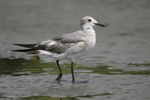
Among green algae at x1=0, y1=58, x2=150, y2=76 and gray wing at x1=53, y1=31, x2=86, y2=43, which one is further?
green algae at x1=0, y1=58, x2=150, y2=76

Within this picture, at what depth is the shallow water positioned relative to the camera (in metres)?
7.35

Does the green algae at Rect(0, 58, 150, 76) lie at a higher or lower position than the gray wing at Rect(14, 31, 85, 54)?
lower

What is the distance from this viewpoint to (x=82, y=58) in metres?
11.0

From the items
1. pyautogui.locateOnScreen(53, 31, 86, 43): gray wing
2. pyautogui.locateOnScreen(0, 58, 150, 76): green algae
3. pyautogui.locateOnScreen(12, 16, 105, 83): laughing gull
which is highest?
pyautogui.locateOnScreen(53, 31, 86, 43): gray wing

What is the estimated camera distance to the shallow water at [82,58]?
7.35m

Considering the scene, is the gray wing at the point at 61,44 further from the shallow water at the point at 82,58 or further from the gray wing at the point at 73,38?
the shallow water at the point at 82,58

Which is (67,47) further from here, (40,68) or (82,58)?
(82,58)

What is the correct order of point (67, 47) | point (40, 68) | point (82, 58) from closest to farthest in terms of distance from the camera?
1. point (67, 47)
2. point (40, 68)
3. point (82, 58)

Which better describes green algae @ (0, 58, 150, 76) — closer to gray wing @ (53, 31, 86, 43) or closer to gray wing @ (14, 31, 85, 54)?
gray wing @ (14, 31, 85, 54)

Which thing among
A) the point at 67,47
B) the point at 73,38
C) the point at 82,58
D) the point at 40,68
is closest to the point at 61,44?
the point at 67,47

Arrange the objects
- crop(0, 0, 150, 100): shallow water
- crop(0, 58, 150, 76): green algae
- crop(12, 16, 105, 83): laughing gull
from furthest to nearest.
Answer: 1. crop(0, 58, 150, 76): green algae
2. crop(12, 16, 105, 83): laughing gull
3. crop(0, 0, 150, 100): shallow water

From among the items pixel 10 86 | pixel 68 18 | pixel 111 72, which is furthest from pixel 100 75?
pixel 68 18

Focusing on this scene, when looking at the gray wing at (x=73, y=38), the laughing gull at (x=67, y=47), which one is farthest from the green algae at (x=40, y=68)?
the gray wing at (x=73, y=38)

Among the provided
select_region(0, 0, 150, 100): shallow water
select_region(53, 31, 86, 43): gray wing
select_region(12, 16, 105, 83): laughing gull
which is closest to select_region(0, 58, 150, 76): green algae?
select_region(0, 0, 150, 100): shallow water
